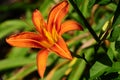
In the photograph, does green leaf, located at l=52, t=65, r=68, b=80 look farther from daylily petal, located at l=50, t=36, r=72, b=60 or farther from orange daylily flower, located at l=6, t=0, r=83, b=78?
daylily petal, located at l=50, t=36, r=72, b=60

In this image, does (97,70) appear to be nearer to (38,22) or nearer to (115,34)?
(115,34)

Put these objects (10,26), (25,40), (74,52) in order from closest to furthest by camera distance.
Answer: (25,40), (74,52), (10,26)

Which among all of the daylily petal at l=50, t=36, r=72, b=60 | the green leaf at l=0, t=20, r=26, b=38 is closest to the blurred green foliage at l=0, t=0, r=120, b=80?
the green leaf at l=0, t=20, r=26, b=38

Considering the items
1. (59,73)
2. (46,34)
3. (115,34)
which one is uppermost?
(46,34)

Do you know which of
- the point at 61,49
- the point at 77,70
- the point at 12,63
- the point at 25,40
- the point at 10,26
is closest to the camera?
the point at 61,49

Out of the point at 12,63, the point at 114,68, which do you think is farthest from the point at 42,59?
the point at 12,63

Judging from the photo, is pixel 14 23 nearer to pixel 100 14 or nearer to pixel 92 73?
pixel 100 14

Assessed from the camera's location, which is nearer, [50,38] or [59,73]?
[50,38]
